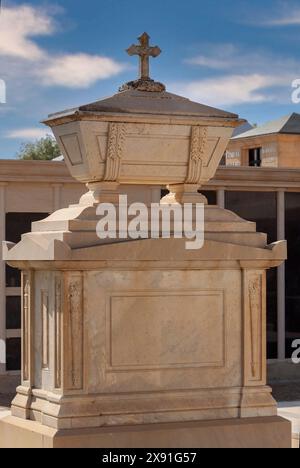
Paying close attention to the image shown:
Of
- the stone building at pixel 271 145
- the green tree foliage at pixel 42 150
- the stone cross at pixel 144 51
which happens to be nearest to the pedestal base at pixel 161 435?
the stone cross at pixel 144 51

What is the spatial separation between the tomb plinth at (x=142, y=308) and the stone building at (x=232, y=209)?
36.1 ft

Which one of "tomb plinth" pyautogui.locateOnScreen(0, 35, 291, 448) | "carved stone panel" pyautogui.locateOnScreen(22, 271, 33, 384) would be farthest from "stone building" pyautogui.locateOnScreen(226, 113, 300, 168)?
"carved stone panel" pyautogui.locateOnScreen(22, 271, 33, 384)

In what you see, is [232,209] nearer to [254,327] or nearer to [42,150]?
[254,327]

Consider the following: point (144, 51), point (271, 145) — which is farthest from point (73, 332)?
point (271, 145)

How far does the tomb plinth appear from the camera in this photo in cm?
1020

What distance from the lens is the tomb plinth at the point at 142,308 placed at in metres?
10.2

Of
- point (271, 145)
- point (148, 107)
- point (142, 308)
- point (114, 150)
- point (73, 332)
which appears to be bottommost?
point (73, 332)

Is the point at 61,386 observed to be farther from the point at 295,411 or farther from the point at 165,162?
the point at 295,411

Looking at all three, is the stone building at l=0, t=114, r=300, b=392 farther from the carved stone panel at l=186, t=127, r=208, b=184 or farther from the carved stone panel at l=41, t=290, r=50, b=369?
the carved stone panel at l=41, t=290, r=50, b=369

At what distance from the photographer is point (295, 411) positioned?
15664 millimetres

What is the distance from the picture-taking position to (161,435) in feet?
33.6

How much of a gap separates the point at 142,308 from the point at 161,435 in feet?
3.77

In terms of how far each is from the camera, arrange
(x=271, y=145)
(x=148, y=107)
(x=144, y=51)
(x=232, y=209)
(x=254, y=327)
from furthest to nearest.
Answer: (x=271, y=145) < (x=232, y=209) < (x=144, y=51) < (x=254, y=327) < (x=148, y=107)

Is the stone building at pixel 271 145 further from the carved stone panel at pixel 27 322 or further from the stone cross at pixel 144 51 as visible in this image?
the carved stone panel at pixel 27 322
